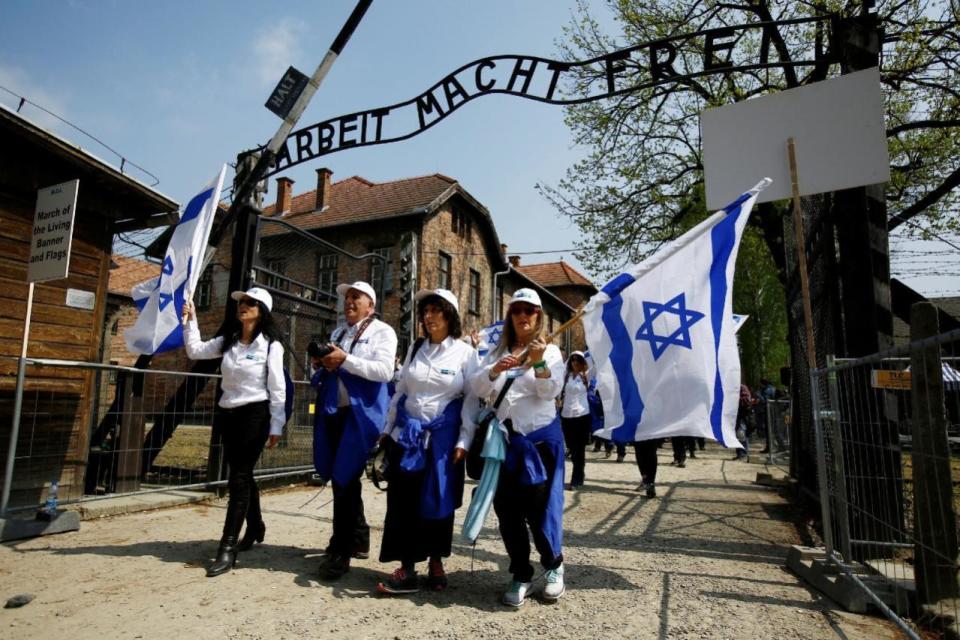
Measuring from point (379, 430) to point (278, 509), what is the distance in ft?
9.85

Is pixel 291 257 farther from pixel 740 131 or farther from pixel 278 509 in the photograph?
pixel 740 131

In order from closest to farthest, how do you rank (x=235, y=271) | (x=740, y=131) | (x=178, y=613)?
(x=178, y=613) < (x=740, y=131) < (x=235, y=271)

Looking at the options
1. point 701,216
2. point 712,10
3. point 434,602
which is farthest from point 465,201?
point 434,602

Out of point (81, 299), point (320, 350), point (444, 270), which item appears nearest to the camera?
point (320, 350)

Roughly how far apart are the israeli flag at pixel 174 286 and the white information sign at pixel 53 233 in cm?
66

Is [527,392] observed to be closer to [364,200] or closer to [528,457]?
[528,457]

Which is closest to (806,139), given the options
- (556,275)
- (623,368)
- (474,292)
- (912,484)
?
(623,368)

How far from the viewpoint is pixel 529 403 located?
356cm

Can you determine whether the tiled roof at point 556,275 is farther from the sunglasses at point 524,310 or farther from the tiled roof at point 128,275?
the sunglasses at point 524,310

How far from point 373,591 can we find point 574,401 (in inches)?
215

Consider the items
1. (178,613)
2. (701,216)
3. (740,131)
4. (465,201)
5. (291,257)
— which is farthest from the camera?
(465,201)

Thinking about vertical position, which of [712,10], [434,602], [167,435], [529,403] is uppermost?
[712,10]

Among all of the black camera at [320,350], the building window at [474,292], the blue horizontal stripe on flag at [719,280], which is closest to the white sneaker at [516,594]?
the blue horizontal stripe on flag at [719,280]

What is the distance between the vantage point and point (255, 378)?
415cm
